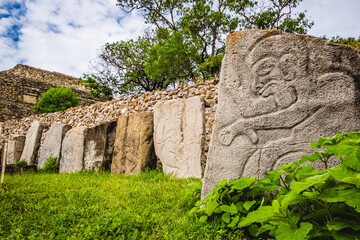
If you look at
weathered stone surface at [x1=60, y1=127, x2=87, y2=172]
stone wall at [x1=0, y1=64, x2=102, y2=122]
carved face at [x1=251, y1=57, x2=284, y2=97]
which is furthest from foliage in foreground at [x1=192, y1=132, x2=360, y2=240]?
stone wall at [x1=0, y1=64, x2=102, y2=122]

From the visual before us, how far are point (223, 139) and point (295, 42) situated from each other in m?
1.07

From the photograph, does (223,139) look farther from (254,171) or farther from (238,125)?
(254,171)

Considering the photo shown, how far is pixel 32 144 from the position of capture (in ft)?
23.1

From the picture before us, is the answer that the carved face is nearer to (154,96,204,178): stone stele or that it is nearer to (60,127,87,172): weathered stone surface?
(154,96,204,178): stone stele

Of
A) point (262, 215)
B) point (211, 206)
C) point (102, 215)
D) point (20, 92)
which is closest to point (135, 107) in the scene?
point (102, 215)

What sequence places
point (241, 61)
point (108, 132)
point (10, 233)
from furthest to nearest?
point (108, 132)
point (241, 61)
point (10, 233)

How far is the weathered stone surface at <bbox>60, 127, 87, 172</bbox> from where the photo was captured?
17.2 ft

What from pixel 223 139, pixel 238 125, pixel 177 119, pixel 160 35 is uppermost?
pixel 160 35

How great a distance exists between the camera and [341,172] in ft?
3.93

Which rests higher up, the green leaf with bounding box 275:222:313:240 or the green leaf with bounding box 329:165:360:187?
the green leaf with bounding box 329:165:360:187

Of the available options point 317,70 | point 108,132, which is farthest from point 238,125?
point 108,132

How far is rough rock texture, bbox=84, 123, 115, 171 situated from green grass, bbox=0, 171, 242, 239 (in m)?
2.15

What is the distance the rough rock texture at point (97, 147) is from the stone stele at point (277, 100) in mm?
3544

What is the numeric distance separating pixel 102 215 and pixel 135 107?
165 inches
